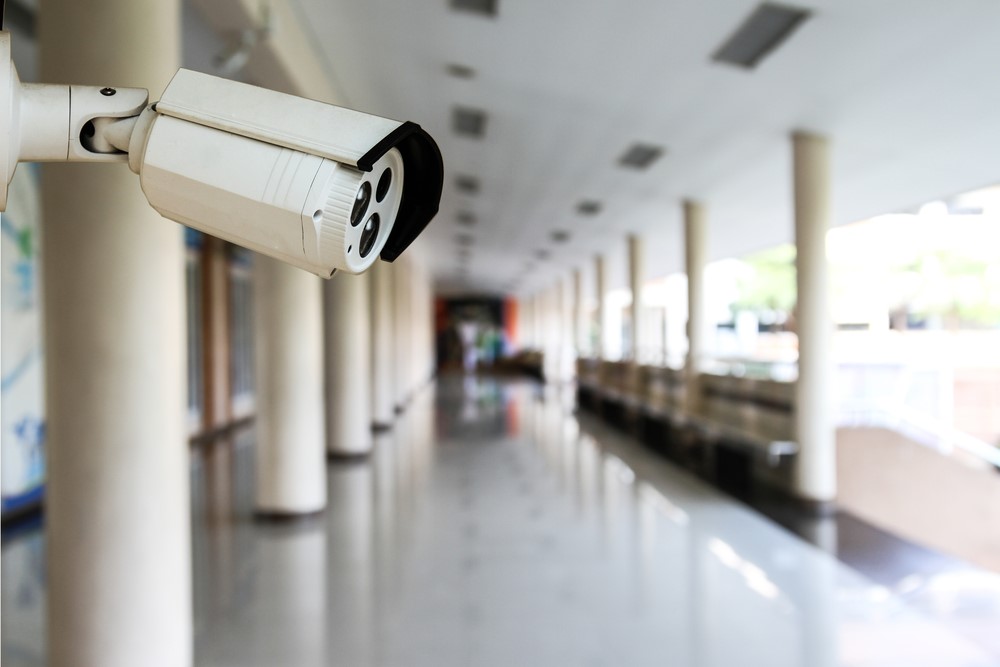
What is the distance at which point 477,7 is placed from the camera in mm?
6469

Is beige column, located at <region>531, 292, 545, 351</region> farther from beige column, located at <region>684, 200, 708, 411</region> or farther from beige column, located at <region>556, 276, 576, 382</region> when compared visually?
beige column, located at <region>684, 200, 708, 411</region>

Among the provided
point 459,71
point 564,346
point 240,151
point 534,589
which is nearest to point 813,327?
point 459,71

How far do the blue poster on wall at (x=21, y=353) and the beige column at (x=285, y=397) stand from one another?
74.9 inches

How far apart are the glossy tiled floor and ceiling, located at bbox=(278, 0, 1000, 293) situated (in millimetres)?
2522

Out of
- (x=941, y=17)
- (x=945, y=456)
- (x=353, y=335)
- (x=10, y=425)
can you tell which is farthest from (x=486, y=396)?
(x=941, y=17)

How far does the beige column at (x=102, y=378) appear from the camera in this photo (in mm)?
3486

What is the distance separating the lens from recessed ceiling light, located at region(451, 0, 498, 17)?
639 centimetres

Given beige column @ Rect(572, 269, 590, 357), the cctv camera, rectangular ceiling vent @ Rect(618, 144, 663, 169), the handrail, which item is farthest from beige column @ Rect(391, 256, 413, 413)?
the cctv camera

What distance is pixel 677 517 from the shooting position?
7.89 meters

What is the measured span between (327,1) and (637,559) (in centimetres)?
474

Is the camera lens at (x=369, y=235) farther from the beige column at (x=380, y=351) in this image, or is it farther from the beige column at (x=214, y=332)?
the beige column at (x=214, y=332)

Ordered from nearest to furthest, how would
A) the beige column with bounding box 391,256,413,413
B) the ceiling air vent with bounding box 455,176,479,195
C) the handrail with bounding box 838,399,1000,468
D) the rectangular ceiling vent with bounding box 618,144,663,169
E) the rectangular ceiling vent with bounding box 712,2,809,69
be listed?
the rectangular ceiling vent with bounding box 712,2,809,69 < the handrail with bounding box 838,399,1000,468 < the rectangular ceiling vent with bounding box 618,144,663,169 < the ceiling air vent with bounding box 455,176,479,195 < the beige column with bounding box 391,256,413,413

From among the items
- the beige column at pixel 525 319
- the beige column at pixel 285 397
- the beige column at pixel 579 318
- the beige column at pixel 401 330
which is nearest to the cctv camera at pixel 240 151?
the beige column at pixel 285 397

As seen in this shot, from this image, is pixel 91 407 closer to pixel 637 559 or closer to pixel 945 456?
pixel 637 559
